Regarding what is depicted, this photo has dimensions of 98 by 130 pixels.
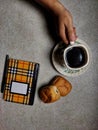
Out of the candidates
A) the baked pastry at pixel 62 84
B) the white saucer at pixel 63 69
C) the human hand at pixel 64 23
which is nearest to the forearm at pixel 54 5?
the human hand at pixel 64 23

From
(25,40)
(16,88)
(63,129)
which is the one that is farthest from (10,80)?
(63,129)

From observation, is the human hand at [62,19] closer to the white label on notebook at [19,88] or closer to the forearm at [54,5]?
the forearm at [54,5]

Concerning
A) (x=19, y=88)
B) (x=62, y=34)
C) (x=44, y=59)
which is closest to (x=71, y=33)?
(x=62, y=34)

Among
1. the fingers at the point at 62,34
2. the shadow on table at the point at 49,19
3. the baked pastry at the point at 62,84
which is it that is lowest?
the baked pastry at the point at 62,84

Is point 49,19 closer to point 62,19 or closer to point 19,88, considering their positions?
point 62,19

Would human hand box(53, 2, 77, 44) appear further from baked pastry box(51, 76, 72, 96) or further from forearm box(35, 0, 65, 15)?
baked pastry box(51, 76, 72, 96)

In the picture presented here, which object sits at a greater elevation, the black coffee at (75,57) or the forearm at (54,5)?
the forearm at (54,5)

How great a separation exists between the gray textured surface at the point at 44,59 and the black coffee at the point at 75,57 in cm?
9

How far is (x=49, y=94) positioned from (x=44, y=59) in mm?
119

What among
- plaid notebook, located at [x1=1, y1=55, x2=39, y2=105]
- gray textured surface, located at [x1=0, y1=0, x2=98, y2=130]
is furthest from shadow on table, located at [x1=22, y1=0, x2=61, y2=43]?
plaid notebook, located at [x1=1, y1=55, x2=39, y2=105]

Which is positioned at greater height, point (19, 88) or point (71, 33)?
point (71, 33)

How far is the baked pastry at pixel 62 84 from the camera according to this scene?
0.83 metres

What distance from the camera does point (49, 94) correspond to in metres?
0.81

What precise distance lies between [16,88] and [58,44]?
0.65 ft
